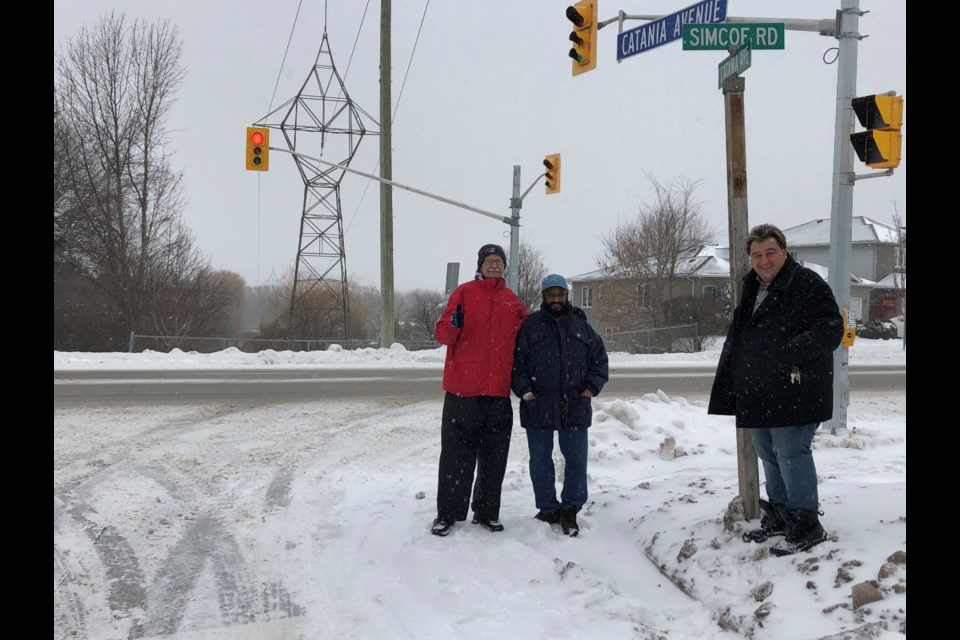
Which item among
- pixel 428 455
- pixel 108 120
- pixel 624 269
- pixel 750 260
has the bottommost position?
pixel 428 455

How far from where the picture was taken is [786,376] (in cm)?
386

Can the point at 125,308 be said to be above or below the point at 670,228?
below

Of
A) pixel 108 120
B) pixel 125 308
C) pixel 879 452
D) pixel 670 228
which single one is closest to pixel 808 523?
pixel 879 452

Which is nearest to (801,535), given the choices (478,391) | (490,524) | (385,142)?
(490,524)

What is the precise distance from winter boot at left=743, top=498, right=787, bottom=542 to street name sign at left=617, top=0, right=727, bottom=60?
13.1ft

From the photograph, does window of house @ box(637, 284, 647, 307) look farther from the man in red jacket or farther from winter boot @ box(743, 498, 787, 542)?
winter boot @ box(743, 498, 787, 542)

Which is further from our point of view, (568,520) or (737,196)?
(568,520)

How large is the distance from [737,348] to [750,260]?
51 cm

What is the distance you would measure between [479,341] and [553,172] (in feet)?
43.4

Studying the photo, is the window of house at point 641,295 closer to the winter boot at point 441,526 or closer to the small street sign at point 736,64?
the small street sign at point 736,64

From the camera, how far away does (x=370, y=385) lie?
47.0 ft

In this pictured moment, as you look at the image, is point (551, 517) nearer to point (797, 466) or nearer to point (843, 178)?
point (797, 466)
